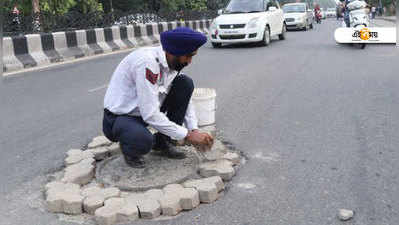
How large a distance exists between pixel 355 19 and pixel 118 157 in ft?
31.6

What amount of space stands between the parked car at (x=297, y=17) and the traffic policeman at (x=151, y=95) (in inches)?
773

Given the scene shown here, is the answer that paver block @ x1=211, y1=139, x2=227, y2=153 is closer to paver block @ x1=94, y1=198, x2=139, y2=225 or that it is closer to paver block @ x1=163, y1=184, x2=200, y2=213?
paver block @ x1=163, y1=184, x2=200, y2=213

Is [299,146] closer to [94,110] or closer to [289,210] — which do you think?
[289,210]

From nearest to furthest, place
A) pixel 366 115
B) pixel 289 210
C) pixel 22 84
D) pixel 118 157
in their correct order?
1. pixel 289 210
2. pixel 118 157
3. pixel 366 115
4. pixel 22 84

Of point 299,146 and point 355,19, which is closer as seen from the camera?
point 299,146

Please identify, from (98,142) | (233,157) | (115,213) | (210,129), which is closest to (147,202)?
(115,213)

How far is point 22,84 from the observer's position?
7645mm

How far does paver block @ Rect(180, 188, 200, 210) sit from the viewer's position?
2.85 metres

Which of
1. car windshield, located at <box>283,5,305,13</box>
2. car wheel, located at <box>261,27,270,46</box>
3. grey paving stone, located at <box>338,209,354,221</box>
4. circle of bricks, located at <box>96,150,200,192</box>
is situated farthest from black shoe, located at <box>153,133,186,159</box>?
car windshield, located at <box>283,5,305,13</box>

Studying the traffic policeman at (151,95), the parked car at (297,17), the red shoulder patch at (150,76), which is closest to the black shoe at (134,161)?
the traffic policeman at (151,95)

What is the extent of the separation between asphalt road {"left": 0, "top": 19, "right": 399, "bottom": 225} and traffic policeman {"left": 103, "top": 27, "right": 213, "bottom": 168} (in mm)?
655

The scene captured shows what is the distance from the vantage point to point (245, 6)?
13.6m

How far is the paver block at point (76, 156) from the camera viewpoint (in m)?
3.71

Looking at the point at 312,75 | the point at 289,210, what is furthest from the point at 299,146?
the point at 312,75
